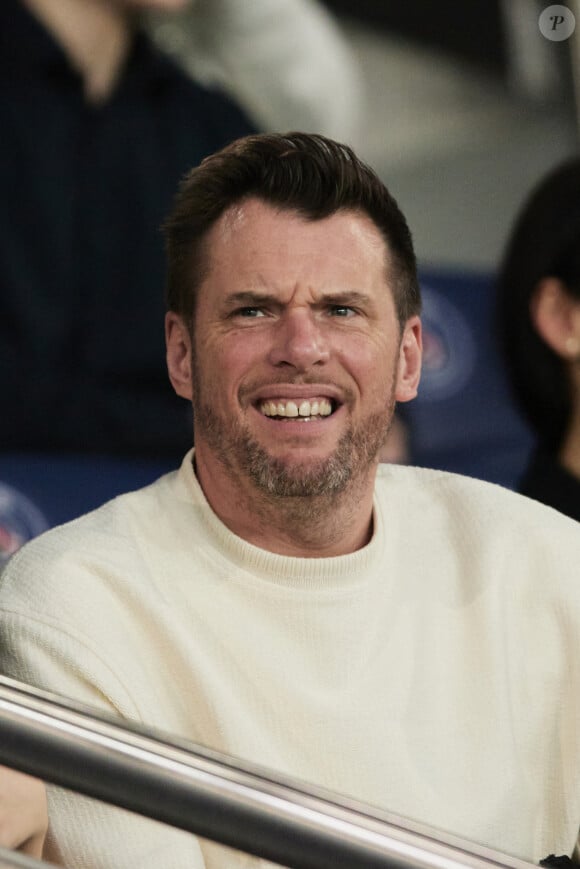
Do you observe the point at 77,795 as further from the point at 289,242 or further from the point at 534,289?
the point at 534,289

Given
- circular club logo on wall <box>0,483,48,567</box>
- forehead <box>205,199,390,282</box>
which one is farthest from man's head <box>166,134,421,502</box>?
circular club logo on wall <box>0,483,48,567</box>

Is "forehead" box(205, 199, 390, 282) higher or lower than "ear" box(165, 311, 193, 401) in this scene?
higher

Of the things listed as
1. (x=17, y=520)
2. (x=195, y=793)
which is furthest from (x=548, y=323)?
(x=195, y=793)

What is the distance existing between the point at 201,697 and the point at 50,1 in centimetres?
120

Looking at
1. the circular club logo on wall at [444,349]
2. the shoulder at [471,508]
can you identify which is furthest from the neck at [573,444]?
the circular club logo on wall at [444,349]

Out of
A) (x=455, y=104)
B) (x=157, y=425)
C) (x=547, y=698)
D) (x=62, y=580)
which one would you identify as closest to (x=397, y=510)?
(x=547, y=698)

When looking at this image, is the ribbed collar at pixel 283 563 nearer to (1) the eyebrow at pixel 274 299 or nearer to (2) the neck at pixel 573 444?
(1) the eyebrow at pixel 274 299

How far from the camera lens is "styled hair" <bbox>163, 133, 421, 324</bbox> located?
967 millimetres

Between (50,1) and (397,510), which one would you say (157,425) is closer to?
(50,1)

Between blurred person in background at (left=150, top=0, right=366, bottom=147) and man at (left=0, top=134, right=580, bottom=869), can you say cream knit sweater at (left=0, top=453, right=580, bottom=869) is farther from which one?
blurred person in background at (left=150, top=0, right=366, bottom=147)

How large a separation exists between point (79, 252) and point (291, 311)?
88 centimetres

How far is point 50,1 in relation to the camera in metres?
1.89

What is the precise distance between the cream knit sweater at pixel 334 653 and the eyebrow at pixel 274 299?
126 mm

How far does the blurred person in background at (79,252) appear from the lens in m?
1.77
